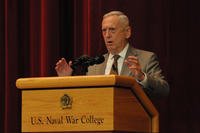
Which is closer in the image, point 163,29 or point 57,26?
point 163,29

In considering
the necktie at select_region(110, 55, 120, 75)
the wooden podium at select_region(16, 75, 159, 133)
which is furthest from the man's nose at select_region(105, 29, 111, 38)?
the wooden podium at select_region(16, 75, 159, 133)

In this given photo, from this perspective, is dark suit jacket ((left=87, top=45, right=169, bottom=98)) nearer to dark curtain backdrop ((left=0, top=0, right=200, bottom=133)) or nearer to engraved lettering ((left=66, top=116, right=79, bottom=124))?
engraved lettering ((left=66, top=116, right=79, bottom=124))

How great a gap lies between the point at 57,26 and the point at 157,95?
1416 millimetres

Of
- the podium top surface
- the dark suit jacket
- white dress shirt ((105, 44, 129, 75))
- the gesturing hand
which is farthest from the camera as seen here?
white dress shirt ((105, 44, 129, 75))

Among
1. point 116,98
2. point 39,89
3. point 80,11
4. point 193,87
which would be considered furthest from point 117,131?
point 80,11

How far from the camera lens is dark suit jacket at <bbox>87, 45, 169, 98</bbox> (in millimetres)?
2627

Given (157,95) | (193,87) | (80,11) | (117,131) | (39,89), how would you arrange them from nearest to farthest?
(117,131) < (39,89) < (157,95) < (193,87) < (80,11)

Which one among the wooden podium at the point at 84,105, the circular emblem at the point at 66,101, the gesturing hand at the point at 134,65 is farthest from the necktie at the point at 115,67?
the circular emblem at the point at 66,101

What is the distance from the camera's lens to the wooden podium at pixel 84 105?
86.0 inches

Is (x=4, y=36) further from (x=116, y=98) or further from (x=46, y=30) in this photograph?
(x=116, y=98)

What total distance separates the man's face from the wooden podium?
0.70 meters

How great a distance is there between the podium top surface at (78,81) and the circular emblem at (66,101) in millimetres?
45

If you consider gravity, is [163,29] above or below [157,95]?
above

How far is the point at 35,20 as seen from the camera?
4.03 metres
